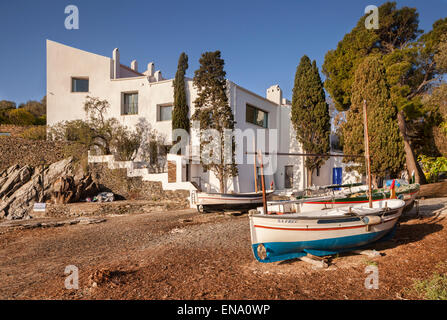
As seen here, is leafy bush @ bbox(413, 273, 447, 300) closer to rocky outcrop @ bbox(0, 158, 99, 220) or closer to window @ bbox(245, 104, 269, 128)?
window @ bbox(245, 104, 269, 128)

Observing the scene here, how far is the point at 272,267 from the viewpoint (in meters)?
6.04

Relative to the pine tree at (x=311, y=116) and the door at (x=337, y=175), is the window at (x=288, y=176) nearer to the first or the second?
the pine tree at (x=311, y=116)

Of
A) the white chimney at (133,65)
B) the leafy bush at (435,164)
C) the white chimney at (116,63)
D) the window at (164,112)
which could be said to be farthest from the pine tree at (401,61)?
the white chimney at (133,65)

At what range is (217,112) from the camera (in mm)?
17250

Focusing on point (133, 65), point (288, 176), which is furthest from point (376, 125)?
point (133, 65)

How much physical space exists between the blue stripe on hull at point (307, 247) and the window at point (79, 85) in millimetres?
22107

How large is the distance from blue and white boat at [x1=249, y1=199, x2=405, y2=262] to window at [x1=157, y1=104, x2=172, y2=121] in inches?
609

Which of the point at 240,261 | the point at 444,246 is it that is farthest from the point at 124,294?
the point at 444,246

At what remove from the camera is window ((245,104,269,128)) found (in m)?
20.3

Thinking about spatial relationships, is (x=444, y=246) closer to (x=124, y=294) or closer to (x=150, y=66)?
(x=124, y=294)

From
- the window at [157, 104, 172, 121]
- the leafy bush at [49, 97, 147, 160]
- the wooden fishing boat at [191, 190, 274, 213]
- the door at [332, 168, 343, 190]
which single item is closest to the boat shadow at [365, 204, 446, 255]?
the wooden fishing boat at [191, 190, 274, 213]

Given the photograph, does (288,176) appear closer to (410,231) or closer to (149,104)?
(149,104)
